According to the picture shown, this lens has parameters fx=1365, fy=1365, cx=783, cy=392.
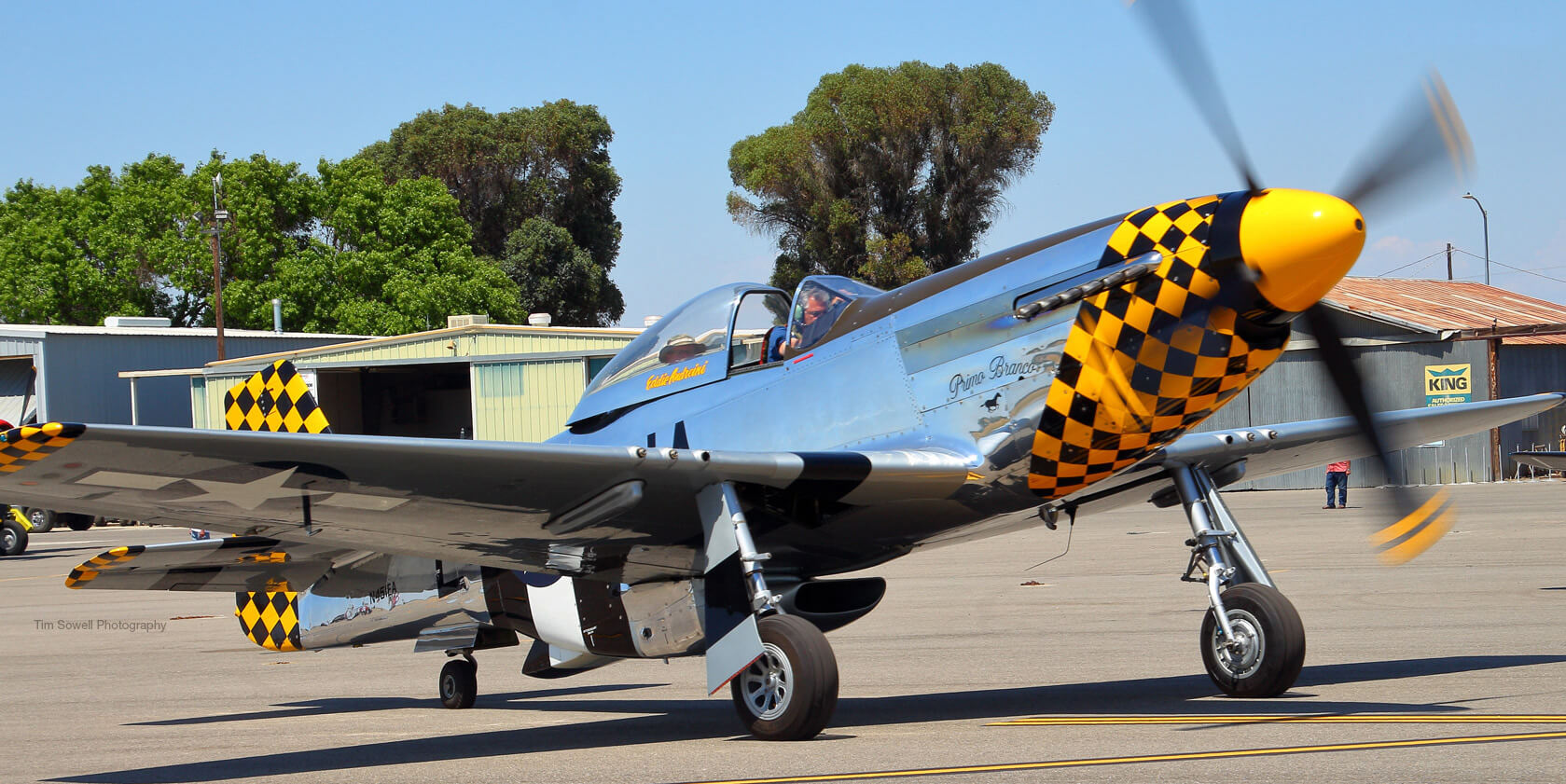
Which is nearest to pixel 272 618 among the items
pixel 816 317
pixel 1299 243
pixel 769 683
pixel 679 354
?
pixel 679 354

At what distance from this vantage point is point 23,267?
59.9 m

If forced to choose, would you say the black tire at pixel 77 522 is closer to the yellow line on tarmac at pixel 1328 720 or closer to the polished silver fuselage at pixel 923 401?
the polished silver fuselage at pixel 923 401

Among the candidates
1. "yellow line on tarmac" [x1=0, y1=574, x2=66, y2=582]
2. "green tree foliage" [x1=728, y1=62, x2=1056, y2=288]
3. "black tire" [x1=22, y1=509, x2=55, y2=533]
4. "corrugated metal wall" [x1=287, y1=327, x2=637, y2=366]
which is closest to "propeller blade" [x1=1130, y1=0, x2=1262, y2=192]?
"yellow line on tarmac" [x1=0, y1=574, x2=66, y2=582]

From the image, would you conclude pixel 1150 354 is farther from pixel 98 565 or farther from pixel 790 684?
pixel 98 565

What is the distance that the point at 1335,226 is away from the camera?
5918 mm

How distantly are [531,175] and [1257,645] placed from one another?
65383mm

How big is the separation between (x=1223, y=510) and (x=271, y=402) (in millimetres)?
6204

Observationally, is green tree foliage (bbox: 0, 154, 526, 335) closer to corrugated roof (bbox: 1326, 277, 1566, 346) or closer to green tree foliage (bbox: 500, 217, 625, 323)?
green tree foliage (bbox: 500, 217, 625, 323)

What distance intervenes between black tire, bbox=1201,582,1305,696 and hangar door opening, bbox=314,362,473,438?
36036 mm

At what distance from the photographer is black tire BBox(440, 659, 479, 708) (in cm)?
895

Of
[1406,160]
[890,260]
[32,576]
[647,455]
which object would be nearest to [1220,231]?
[1406,160]

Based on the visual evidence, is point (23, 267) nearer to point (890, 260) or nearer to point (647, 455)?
point (890, 260)

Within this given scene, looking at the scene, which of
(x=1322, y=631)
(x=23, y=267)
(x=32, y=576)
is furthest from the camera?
(x=23, y=267)

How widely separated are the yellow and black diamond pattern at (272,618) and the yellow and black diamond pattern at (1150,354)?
5588 millimetres
